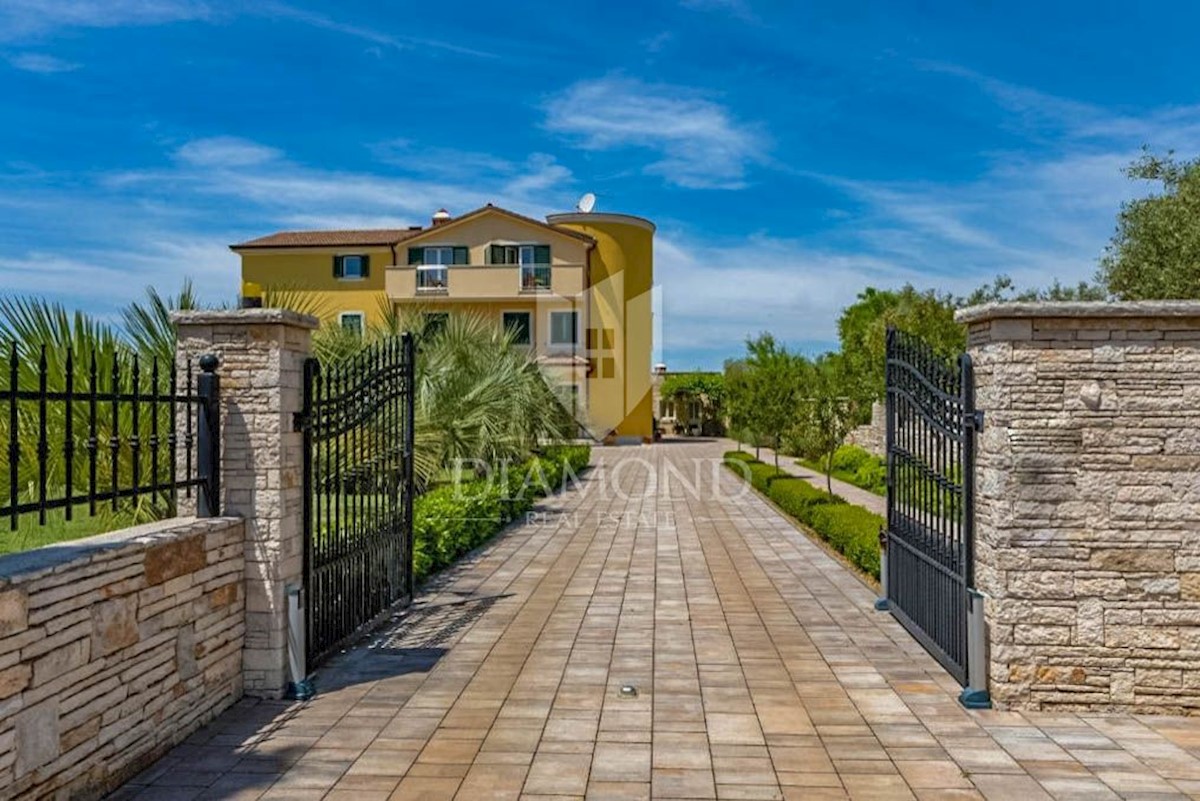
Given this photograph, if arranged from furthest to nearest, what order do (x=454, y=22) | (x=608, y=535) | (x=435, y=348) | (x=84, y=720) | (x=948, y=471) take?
(x=435, y=348) < (x=608, y=535) < (x=454, y=22) < (x=948, y=471) < (x=84, y=720)

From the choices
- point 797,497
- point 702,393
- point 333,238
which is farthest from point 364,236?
point 797,497

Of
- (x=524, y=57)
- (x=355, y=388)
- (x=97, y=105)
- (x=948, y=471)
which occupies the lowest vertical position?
(x=948, y=471)

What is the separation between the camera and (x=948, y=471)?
664 centimetres

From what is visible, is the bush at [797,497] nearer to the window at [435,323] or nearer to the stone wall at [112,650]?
the window at [435,323]

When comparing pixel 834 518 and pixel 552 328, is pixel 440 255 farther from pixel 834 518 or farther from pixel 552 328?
pixel 834 518

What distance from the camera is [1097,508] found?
18.5ft

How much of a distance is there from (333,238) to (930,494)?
111 ft

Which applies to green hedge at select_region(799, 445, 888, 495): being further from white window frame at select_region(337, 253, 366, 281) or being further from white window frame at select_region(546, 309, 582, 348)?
white window frame at select_region(337, 253, 366, 281)

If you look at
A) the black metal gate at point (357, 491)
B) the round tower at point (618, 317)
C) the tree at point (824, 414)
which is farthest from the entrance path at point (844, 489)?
the round tower at point (618, 317)

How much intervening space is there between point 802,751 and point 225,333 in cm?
437

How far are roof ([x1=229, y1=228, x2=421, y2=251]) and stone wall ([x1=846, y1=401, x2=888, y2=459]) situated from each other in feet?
61.0

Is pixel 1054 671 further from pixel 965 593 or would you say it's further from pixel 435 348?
pixel 435 348

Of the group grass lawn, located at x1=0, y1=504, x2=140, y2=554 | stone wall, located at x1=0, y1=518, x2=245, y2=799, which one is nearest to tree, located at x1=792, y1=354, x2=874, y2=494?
grass lawn, located at x1=0, y1=504, x2=140, y2=554

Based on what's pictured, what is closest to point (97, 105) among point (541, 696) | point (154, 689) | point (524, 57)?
point (524, 57)
